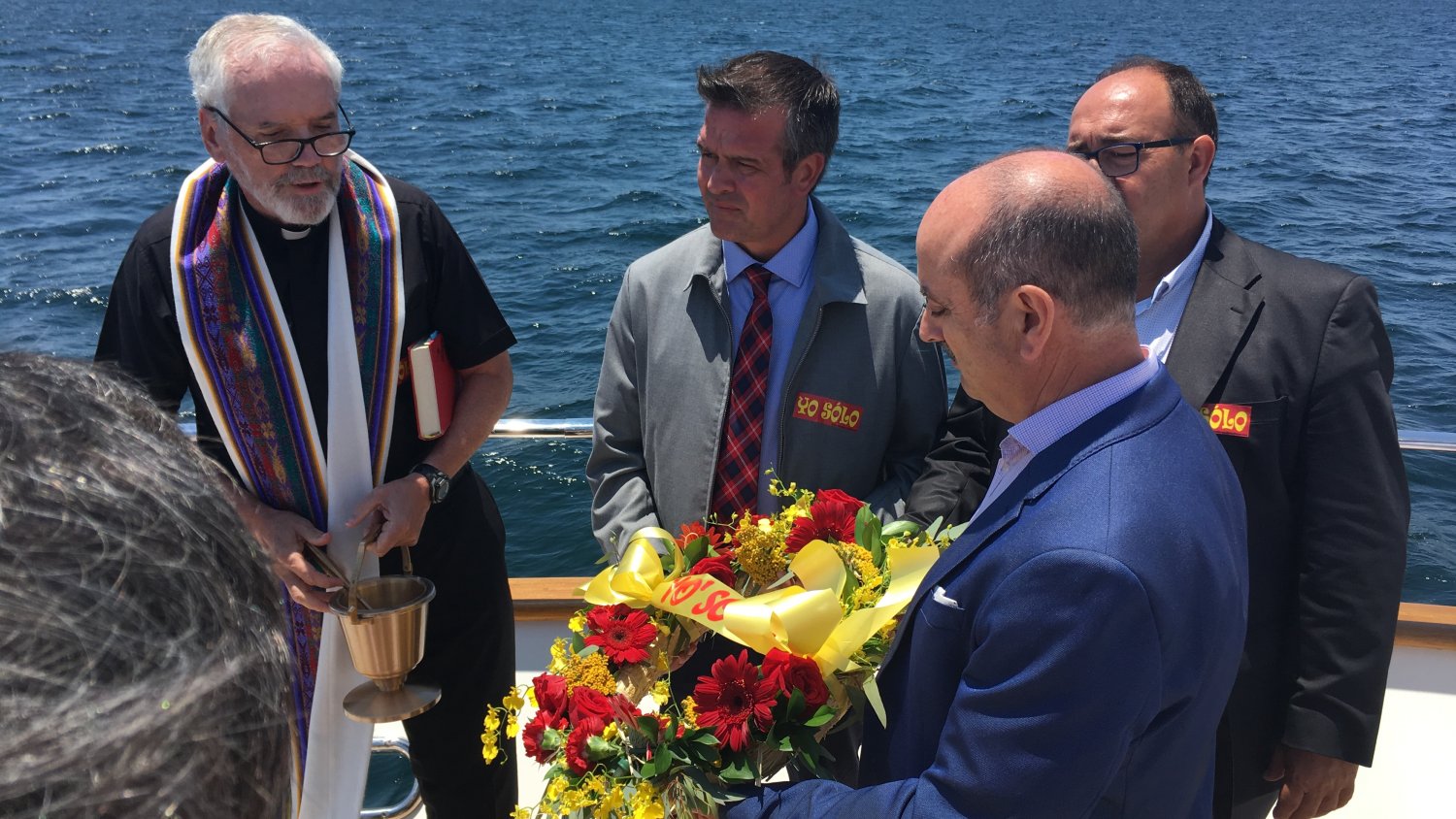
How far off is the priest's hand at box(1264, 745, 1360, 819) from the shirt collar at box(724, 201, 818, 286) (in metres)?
1.36

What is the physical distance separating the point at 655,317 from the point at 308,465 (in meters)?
0.82

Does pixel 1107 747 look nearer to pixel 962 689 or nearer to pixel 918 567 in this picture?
pixel 962 689

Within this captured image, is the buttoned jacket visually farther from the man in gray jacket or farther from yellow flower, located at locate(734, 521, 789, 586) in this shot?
yellow flower, located at locate(734, 521, 789, 586)

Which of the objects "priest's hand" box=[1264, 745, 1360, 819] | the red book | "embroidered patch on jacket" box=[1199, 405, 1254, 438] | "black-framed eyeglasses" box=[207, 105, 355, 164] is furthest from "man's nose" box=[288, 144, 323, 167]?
"priest's hand" box=[1264, 745, 1360, 819]

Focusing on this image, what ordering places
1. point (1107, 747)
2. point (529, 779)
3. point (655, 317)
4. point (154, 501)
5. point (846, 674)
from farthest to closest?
point (529, 779), point (655, 317), point (846, 674), point (1107, 747), point (154, 501)

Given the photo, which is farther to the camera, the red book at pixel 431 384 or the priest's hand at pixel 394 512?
the red book at pixel 431 384

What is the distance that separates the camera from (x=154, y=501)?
2.44 ft

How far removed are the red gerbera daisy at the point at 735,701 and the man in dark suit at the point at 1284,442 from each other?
0.99m

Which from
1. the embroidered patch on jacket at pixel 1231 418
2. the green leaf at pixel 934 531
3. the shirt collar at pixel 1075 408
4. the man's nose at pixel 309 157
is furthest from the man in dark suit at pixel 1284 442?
the man's nose at pixel 309 157

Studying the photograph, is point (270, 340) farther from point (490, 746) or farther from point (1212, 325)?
point (1212, 325)

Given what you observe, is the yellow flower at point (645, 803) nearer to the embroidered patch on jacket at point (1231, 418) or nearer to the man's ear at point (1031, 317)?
the man's ear at point (1031, 317)

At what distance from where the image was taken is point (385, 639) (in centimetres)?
216

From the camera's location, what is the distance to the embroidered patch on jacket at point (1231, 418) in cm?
206

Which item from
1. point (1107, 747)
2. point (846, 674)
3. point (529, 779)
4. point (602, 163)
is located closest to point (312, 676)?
point (529, 779)
